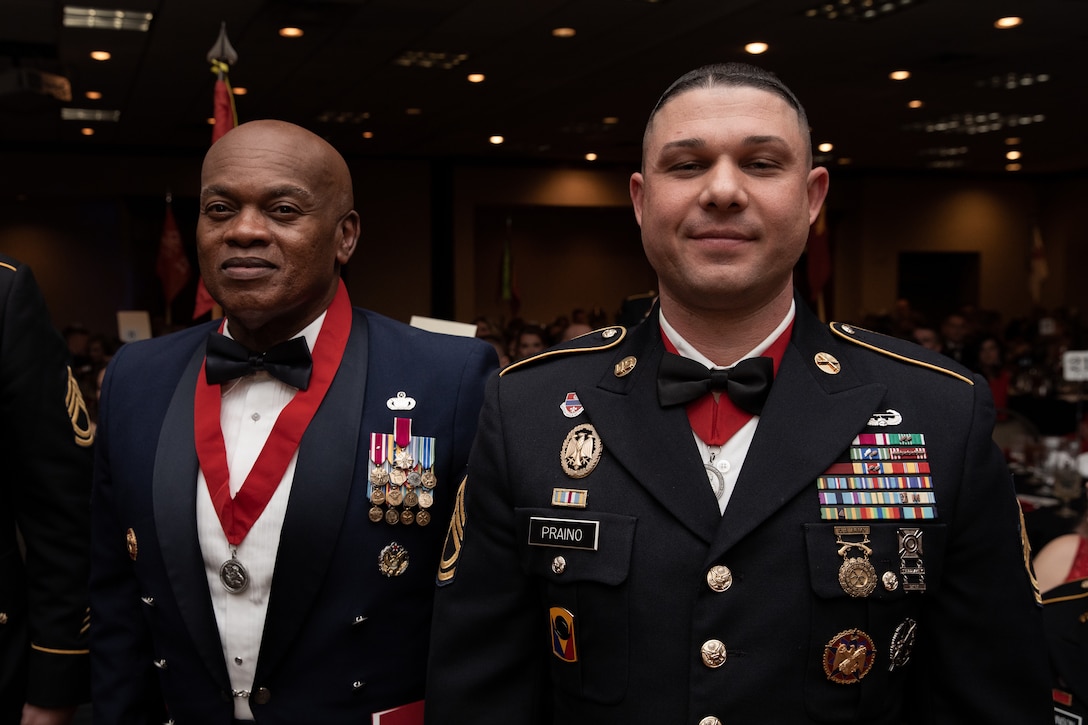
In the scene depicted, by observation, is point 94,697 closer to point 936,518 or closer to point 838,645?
point 838,645

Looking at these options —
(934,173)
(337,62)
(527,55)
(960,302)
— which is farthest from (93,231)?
(960,302)

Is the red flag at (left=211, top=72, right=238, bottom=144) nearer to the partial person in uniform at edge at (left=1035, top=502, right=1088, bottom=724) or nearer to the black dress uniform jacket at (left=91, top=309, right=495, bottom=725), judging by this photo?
the black dress uniform jacket at (left=91, top=309, right=495, bottom=725)

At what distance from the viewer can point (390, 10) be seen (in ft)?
23.1

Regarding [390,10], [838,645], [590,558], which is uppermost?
[390,10]

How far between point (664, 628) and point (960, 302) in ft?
58.7

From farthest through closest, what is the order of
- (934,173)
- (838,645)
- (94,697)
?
(934,173) → (94,697) → (838,645)

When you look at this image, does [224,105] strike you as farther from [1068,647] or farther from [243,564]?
[1068,647]

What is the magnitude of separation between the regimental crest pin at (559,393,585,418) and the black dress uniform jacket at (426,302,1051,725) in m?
0.01

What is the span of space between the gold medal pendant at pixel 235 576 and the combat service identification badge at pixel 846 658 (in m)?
0.93

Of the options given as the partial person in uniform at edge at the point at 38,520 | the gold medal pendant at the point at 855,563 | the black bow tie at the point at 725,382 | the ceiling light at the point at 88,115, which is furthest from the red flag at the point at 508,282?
the gold medal pendant at the point at 855,563

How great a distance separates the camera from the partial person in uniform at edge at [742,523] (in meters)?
1.26

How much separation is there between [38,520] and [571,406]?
1.17m

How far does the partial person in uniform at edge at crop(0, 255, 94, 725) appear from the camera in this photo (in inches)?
74.2

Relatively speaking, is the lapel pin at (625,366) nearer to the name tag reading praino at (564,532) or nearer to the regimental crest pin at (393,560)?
the name tag reading praino at (564,532)
